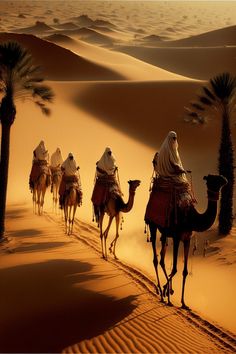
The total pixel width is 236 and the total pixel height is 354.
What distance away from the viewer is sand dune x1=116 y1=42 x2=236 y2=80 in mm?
58469

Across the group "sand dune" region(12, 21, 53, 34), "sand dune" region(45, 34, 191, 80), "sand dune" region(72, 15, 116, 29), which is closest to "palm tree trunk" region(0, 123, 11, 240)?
"sand dune" region(45, 34, 191, 80)

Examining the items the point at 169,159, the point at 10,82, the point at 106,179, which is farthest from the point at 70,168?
the point at 169,159

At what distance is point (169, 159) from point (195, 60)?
55539 mm

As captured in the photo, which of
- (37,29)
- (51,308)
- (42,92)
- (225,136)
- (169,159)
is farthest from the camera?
(37,29)

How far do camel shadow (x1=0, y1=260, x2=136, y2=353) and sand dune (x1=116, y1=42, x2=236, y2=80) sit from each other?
153ft

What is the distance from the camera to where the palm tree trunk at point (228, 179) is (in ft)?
55.2

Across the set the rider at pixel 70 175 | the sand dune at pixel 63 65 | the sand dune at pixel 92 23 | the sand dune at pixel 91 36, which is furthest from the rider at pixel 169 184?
the sand dune at pixel 92 23

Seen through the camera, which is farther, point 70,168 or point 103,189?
point 70,168

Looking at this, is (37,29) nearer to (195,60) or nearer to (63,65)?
(195,60)

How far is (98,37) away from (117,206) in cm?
9642

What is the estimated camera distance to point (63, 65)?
4925 cm

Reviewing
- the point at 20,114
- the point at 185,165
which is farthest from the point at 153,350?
the point at 20,114

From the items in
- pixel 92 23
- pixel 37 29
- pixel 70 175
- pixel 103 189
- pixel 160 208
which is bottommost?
pixel 160 208

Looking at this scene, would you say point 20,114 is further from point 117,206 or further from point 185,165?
point 117,206
